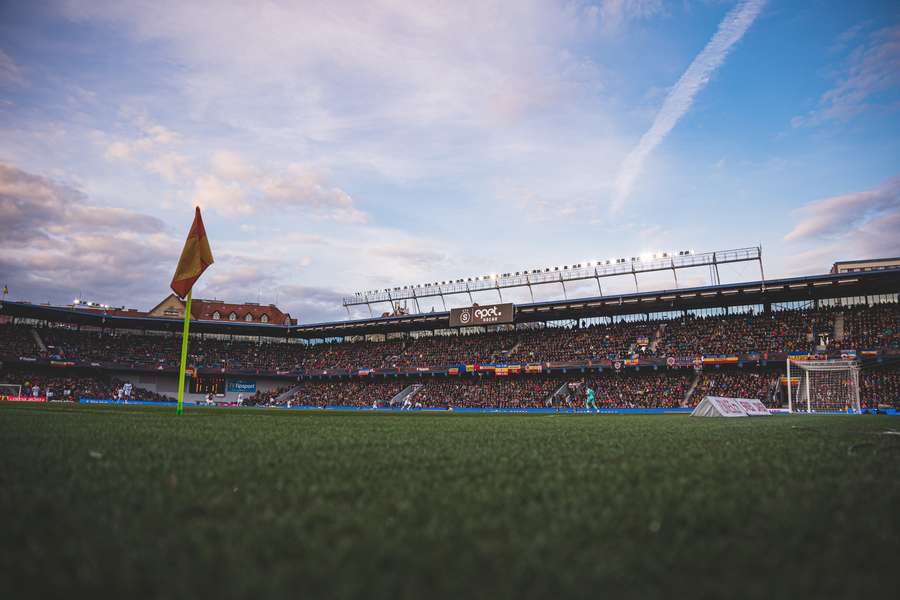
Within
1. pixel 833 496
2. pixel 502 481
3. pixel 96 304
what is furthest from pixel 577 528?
pixel 96 304

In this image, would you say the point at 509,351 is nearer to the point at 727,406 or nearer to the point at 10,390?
the point at 727,406

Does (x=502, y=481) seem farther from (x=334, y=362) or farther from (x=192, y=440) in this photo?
(x=334, y=362)

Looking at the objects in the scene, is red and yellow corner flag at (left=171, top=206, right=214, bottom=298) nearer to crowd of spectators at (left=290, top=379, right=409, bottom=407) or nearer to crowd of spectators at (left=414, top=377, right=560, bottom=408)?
crowd of spectators at (left=414, top=377, right=560, bottom=408)

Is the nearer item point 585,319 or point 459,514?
point 459,514

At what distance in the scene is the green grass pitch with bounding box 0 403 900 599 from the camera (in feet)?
5.42

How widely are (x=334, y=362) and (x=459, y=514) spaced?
59.6 meters

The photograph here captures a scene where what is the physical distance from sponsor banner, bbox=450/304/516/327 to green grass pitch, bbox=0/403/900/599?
151 ft

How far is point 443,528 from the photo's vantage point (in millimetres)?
2287

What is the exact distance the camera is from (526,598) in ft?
5.06

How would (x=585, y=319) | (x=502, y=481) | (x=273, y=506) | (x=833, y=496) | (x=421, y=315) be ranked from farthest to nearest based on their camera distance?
(x=421, y=315) → (x=585, y=319) → (x=502, y=481) → (x=833, y=496) → (x=273, y=506)

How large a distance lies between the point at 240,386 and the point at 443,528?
65.0 m

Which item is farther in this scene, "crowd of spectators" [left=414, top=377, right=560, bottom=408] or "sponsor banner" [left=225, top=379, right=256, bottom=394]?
"sponsor banner" [left=225, top=379, right=256, bottom=394]

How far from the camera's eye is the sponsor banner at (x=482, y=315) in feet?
165

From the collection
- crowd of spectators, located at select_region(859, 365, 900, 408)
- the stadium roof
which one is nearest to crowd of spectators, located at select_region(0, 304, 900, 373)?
the stadium roof
